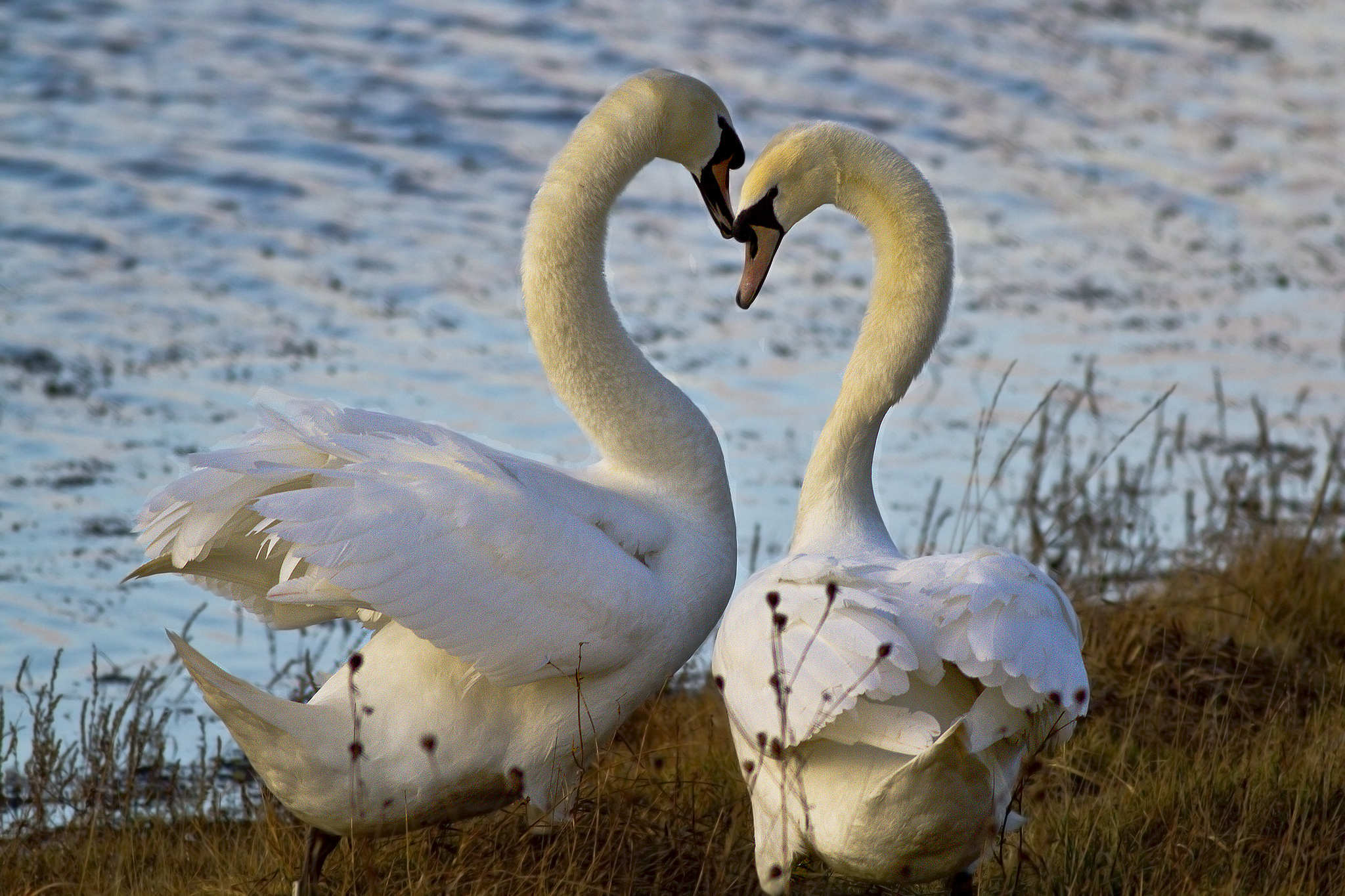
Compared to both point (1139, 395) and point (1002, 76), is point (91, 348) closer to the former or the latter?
point (1139, 395)

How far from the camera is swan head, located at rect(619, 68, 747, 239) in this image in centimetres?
466

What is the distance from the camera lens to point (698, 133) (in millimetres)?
4758

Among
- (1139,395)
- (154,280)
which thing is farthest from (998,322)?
(154,280)

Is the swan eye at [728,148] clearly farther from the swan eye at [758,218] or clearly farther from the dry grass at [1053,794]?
the dry grass at [1053,794]

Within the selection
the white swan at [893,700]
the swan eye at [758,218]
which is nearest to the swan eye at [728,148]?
the swan eye at [758,218]

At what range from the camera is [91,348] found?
9.12 metres

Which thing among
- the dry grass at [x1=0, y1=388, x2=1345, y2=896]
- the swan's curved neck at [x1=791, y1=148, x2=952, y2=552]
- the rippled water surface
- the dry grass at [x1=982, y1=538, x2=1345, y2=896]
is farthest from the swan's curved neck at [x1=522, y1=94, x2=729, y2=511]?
the rippled water surface

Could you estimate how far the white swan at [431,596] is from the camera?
12.1 ft

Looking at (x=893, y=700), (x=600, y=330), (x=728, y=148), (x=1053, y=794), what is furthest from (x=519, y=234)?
(x=893, y=700)

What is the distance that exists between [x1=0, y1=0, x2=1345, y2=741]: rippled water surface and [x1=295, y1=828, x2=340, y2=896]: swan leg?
222cm

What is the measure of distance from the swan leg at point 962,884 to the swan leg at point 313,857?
143 centimetres

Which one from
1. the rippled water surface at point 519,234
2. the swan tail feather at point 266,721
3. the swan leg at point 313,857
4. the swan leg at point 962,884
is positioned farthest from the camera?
the rippled water surface at point 519,234

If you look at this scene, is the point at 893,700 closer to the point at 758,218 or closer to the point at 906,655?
the point at 906,655

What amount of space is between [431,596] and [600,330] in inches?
44.9
